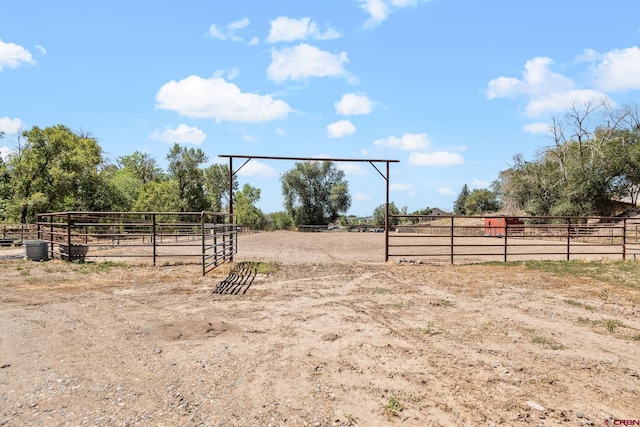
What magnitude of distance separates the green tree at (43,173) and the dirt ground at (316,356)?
1021 inches

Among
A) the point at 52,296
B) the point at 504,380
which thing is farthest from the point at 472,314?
the point at 52,296

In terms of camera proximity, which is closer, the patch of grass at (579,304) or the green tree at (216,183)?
the patch of grass at (579,304)

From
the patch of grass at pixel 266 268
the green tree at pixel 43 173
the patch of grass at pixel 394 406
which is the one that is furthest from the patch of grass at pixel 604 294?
the green tree at pixel 43 173

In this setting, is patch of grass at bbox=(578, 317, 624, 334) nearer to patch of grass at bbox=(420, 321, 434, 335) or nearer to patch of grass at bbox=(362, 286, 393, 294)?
patch of grass at bbox=(420, 321, 434, 335)

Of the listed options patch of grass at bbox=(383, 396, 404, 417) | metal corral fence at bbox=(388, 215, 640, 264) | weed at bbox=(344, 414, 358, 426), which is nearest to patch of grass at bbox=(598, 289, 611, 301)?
metal corral fence at bbox=(388, 215, 640, 264)

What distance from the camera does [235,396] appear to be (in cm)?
303

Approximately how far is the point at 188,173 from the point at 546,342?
5253cm

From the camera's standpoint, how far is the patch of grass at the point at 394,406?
2.80m

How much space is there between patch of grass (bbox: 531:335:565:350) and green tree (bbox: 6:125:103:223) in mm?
32866

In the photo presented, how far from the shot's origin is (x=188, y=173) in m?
51.8

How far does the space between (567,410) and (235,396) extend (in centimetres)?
264

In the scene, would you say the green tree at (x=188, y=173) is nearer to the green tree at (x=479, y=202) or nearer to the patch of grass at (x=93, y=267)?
the patch of grass at (x=93, y=267)

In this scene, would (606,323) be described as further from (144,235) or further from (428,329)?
(144,235)

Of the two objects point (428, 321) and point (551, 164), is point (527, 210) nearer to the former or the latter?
point (551, 164)
